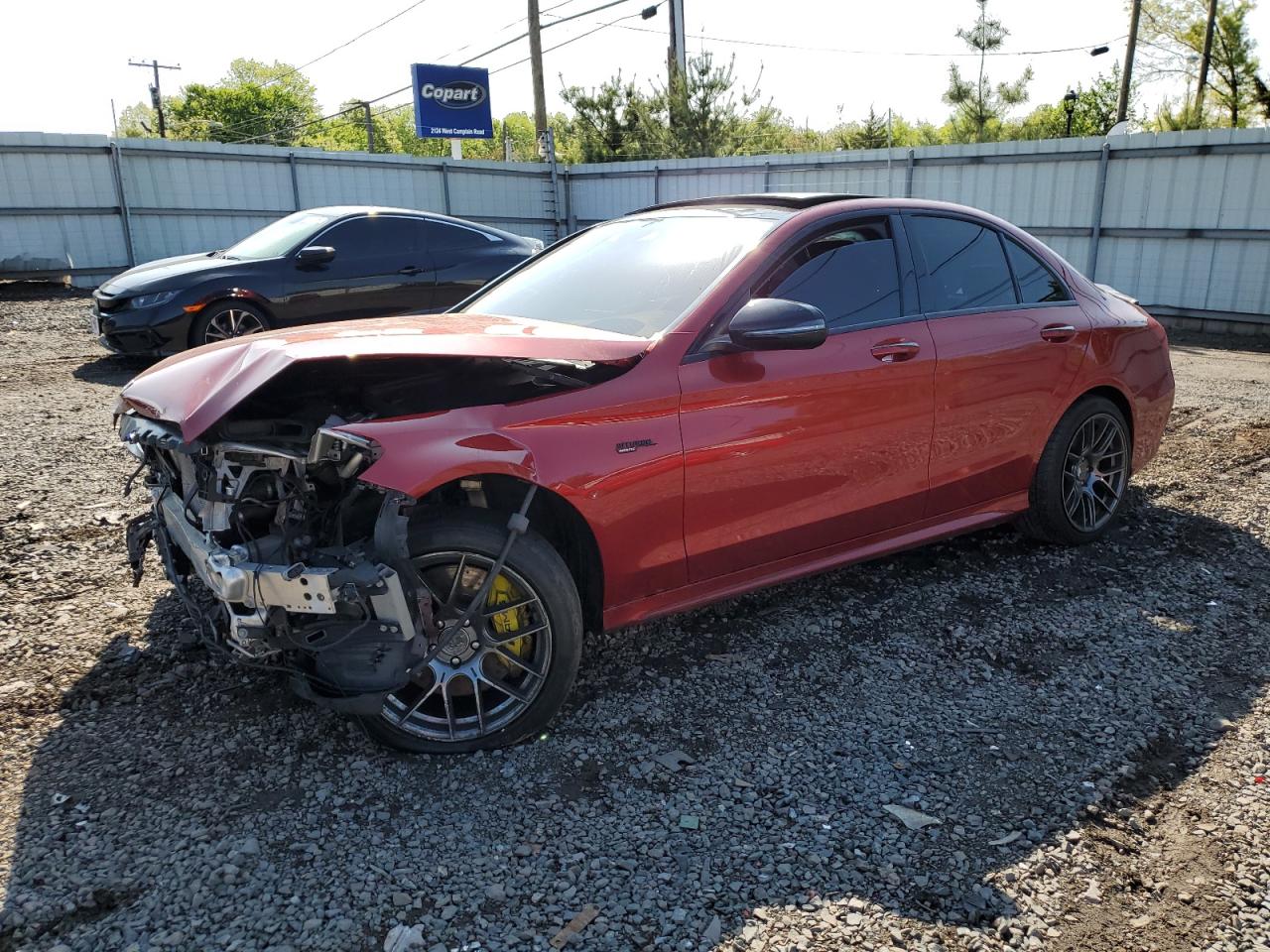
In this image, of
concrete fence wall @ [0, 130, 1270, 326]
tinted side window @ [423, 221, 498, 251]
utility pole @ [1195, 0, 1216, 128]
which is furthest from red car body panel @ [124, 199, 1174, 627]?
utility pole @ [1195, 0, 1216, 128]

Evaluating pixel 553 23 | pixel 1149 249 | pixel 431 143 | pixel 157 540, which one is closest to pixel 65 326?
pixel 157 540

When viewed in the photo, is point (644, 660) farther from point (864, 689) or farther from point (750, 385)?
point (750, 385)

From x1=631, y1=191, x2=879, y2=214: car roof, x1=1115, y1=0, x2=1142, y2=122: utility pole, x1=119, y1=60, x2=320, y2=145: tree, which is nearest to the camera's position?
x1=631, y1=191, x2=879, y2=214: car roof

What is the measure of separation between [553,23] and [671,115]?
4.09 meters

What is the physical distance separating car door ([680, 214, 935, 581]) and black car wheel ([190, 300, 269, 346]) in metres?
6.71

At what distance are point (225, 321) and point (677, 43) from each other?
67.9ft

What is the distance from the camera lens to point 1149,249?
1398 cm

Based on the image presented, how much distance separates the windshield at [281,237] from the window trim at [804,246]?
23.0 feet

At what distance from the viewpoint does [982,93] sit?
115 ft

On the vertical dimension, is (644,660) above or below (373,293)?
below

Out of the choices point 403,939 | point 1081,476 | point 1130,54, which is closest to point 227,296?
point 1081,476

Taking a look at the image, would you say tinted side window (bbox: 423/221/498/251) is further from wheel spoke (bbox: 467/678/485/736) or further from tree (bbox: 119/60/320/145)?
tree (bbox: 119/60/320/145)

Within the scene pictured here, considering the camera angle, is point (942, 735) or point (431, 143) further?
point (431, 143)

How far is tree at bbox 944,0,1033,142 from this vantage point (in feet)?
115
